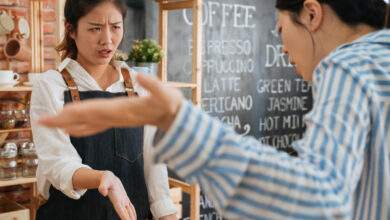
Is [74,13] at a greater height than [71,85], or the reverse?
[74,13]

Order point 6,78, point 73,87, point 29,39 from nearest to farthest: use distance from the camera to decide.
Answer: point 73,87
point 6,78
point 29,39

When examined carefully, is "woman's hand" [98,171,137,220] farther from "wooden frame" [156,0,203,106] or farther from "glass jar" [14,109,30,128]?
"wooden frame" [156,0,203,106]

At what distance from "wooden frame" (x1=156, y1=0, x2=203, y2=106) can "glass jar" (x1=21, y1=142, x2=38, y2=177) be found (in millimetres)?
897

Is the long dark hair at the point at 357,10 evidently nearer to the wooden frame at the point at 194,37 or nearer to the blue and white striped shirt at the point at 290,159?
the blue and white striped shirt at the point at 290,159

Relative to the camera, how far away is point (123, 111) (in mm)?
469

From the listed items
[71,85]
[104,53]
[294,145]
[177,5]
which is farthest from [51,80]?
[177,5]

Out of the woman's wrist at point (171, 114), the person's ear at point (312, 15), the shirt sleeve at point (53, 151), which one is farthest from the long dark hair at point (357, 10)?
the shirt sleeve at point (53, 151)

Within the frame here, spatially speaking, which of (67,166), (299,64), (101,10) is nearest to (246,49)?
(101,10)

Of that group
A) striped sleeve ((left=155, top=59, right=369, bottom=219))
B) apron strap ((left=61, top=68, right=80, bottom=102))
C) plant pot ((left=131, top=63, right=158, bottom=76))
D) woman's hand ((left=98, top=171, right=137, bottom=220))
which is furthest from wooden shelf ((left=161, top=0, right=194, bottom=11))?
striped sleeve ((left=155, top=59, right=369, bottom=219))

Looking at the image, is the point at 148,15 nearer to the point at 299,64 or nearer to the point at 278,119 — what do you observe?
the point at 278,119

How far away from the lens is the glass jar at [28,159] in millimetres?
2473

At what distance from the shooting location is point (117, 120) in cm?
47

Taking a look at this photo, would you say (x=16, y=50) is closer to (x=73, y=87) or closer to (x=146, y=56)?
(x=146, y=56)

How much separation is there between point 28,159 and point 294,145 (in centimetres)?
218
